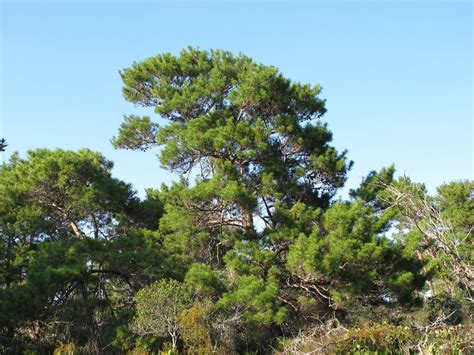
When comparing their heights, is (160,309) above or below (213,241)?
below

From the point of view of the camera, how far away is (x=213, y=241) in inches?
645

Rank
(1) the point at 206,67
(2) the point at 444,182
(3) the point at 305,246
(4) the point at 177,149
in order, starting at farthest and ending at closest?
(2) the point at 444,182, (1) the point at 206,67, (4) the point at 177,149, (3) the point at 305,246

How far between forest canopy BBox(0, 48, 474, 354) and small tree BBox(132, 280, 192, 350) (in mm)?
39

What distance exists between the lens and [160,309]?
13.1 m

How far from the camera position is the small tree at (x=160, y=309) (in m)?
13.1

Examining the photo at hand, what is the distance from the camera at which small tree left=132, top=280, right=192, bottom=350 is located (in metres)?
13.1

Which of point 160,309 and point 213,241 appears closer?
point 160,309

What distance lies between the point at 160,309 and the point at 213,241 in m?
3.79

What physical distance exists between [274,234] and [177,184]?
4078 millimetres

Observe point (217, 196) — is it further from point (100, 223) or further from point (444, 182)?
point (444, 182)

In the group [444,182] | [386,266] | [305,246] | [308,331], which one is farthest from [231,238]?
[444,182]

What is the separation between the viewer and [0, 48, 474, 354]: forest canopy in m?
13.4

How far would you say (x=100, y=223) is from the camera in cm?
1908

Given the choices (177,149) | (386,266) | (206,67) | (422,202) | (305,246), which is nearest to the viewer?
(422,202)
